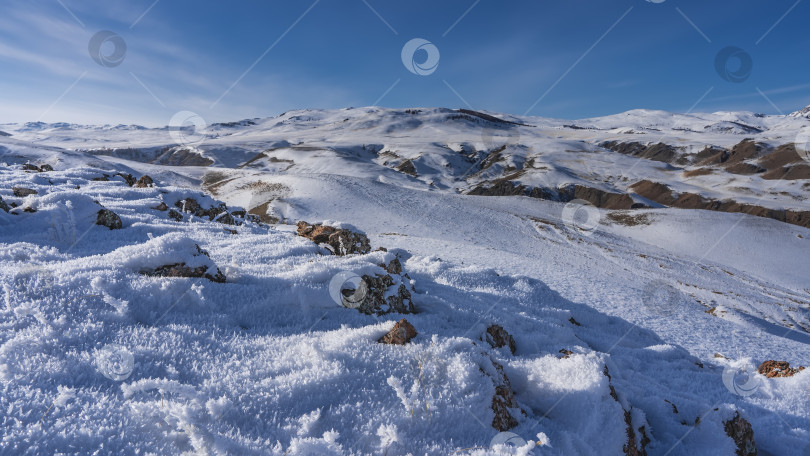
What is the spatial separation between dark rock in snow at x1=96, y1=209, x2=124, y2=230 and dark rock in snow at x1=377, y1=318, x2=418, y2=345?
780 cm

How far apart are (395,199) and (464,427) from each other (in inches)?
1446

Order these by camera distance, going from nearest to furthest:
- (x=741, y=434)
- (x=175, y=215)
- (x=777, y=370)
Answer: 1. (x=741, y=434)
2. (x=777, y=370)
3. (x=175, y=215)

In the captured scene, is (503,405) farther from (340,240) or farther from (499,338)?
(340,240)

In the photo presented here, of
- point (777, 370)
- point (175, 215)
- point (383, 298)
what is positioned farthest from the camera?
point (175, 215)

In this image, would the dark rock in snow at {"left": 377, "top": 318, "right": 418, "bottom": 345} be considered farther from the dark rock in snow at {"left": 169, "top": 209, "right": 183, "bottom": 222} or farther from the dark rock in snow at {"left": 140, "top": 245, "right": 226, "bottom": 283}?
the dark rock in snow at {"left": 169, "top": 209, "right": 183, "bottom": 222}

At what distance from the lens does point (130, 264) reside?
18.1 ft

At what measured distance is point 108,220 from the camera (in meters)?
8.70

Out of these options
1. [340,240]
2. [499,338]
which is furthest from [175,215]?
[499,338]

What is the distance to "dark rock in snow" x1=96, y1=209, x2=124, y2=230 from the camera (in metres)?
8.58

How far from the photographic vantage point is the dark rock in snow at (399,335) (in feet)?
15.7

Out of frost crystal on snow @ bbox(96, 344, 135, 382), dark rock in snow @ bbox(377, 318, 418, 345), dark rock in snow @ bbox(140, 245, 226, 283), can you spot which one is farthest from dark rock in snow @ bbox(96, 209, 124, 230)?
dark rock in snow @ bbox(377, 318, 418, 345)

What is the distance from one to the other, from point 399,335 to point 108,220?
821cm

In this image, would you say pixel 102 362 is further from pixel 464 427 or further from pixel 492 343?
pixel 492 343

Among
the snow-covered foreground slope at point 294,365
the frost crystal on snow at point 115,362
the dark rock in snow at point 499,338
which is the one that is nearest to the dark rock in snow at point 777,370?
the snow-covered foreground slope at point 294,365
